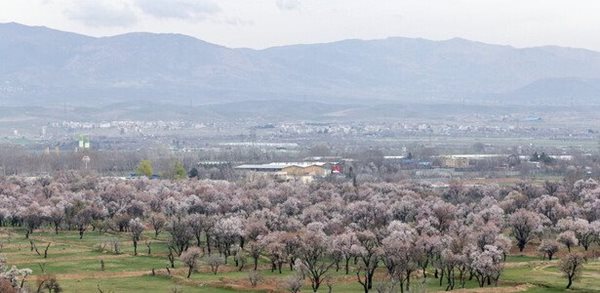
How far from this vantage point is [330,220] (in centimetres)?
7988

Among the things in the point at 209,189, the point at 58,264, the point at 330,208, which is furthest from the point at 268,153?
the point at 58,264

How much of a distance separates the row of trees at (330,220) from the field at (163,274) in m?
0.95

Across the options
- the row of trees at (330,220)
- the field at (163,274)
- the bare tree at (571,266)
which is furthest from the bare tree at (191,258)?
the bare tree at (571,266)

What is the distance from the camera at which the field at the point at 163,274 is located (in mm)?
56969

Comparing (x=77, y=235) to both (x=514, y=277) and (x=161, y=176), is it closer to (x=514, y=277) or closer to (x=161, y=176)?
(x=514, y=277)

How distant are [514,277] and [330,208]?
29.4m

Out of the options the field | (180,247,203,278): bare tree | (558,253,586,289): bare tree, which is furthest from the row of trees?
(558,253,586,289): bare tree

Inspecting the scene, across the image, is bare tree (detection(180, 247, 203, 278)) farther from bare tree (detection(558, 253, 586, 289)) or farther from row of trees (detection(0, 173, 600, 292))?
bare tree (detection(558, 253, 586, 289))

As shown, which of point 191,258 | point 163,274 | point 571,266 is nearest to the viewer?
point 571,266

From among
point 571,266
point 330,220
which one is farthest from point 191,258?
point 571,266

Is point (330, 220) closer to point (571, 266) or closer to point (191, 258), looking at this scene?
point (191, 258)

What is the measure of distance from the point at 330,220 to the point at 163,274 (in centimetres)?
2042

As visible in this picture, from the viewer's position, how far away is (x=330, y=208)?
289ft

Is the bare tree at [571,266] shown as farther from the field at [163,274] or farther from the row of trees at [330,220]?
the row of trees at [330,220]
